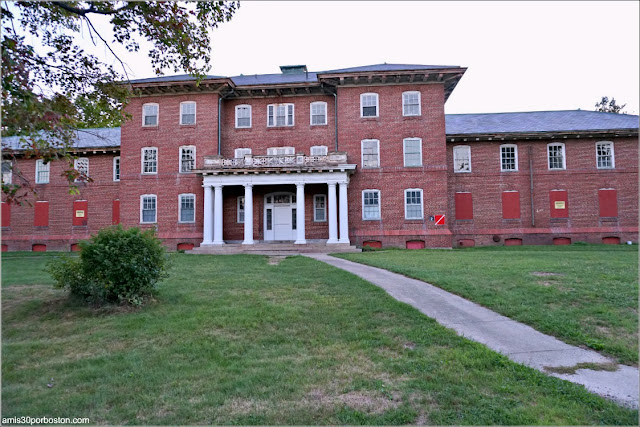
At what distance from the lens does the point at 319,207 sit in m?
25.0

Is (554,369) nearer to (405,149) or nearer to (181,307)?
(181,307)

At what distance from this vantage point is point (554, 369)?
453 cm

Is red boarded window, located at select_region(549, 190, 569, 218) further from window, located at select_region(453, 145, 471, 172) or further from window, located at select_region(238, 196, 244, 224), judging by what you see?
window, located at select_region(238, 196, 244, 224)

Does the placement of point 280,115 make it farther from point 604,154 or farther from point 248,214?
point 604,154

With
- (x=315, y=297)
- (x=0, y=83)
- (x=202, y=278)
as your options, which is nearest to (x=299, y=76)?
(x=202, y=278)

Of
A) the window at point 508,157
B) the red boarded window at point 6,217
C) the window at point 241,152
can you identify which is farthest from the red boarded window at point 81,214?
the window at point 508,157

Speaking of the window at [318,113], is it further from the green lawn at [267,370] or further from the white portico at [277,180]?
the green lawn at [267,370]

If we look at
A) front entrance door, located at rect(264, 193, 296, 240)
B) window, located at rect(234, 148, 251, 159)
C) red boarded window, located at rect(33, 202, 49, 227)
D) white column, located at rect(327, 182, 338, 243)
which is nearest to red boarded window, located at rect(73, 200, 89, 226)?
red boarded window, located at rect(33, 202, 49, 227)

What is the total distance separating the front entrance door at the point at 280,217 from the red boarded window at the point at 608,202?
19.7 metres

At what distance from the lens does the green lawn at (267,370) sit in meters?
3.59

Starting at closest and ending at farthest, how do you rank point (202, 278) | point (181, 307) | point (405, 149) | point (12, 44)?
point (12, 44) → point (181, 307) → point (202, 278) → point (405, 149)

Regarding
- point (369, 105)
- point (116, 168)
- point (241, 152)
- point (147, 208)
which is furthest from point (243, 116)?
point (116, 168)

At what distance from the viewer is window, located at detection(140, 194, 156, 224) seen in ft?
83.5

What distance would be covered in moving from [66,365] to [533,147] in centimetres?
2791
